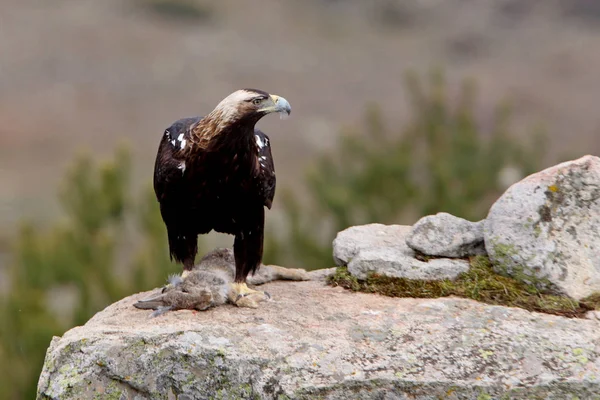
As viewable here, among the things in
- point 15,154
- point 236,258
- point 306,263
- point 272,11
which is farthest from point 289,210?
point 272,11

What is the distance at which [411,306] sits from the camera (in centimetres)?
489

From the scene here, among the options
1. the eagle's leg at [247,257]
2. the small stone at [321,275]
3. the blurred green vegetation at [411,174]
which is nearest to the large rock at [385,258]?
the small stone at [321,275]

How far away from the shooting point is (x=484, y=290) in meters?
5.01

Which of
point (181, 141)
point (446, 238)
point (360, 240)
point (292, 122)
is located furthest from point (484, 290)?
point (292, 122)

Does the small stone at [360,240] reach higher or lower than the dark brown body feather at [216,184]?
lower

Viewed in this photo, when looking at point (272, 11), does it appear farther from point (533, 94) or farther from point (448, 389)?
point (448, 389)

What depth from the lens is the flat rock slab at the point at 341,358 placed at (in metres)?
4.18

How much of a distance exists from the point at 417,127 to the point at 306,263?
2.90 meters

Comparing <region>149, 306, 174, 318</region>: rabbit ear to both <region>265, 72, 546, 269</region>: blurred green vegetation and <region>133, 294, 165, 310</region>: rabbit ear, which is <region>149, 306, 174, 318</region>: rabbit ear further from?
<region>265, 72, 546, 269</region>: blurred green vegetation

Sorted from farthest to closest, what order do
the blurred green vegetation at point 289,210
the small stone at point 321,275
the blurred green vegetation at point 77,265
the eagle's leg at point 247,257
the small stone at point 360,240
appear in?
1. the blurred green vegetation at point 289,210
2. the blurred green vegetation at point 77,265
3. the small stone at point 321,275
4. the small stone at point 360,240
5. the eagle's leg at point 247,257

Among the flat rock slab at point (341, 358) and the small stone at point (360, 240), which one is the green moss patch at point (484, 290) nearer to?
the flat rock slab at point (341, 358)

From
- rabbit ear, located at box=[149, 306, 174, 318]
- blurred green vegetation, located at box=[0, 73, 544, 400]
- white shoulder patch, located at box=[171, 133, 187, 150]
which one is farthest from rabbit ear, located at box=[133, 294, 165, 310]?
blurred green vegetation, located at box=[0, 73, 544, 400]

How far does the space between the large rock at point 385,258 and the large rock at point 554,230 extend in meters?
0.33

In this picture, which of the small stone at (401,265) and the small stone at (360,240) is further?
the small stone at (360,240)
